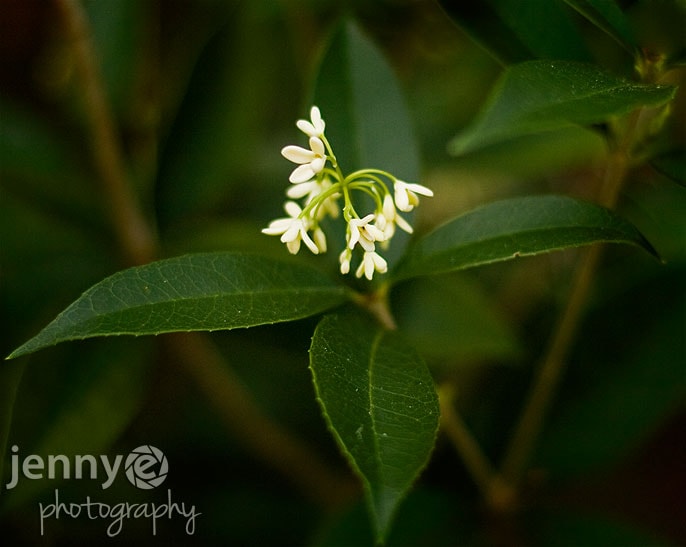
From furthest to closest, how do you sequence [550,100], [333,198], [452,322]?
[452,322]
[333,198]
[550,100]

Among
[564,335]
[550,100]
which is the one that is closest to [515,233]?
[550,100]

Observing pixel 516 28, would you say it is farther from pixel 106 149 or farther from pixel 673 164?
pixel 106 149

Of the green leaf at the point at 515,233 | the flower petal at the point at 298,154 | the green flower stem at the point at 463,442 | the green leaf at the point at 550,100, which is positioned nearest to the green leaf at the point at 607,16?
the green leaf at the point at 550,100

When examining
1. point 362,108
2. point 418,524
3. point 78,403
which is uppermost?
point 362,108

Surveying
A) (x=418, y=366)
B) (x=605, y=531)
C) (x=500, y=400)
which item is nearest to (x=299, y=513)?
(x=500, y=400)

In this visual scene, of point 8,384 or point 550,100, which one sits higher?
point 8,384

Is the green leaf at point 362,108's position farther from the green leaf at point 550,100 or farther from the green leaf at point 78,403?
the green leaf at point 78,403

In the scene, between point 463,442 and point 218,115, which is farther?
point 218,115

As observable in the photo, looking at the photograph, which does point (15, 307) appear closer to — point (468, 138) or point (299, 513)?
point (299, 513)
